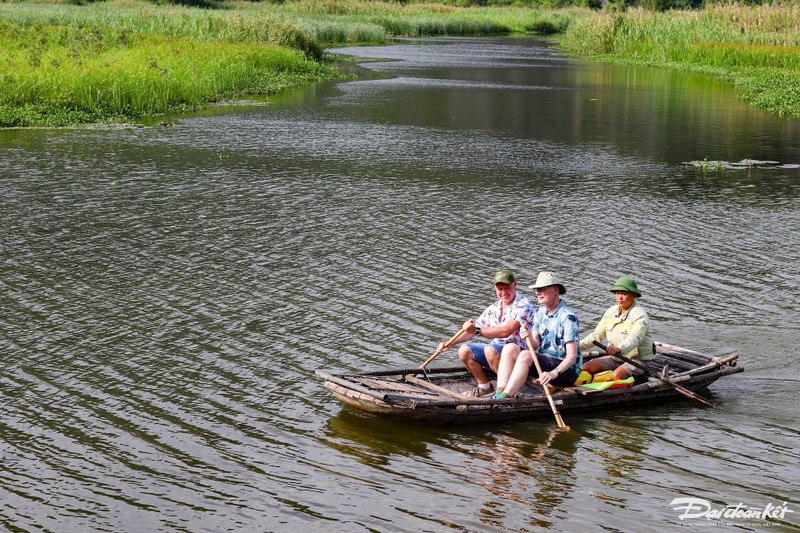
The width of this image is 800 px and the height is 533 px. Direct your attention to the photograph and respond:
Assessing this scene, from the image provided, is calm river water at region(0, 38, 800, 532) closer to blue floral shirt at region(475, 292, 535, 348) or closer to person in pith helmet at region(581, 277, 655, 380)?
person in pith helmet at region(581, 277, 655, 380)

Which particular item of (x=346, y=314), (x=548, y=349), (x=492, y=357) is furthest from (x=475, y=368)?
(x=346, y=314)

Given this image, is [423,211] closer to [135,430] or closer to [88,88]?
[135,430]

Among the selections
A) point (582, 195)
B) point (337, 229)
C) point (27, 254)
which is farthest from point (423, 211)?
point (27, 254)

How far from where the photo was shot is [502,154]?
2681 centimetres

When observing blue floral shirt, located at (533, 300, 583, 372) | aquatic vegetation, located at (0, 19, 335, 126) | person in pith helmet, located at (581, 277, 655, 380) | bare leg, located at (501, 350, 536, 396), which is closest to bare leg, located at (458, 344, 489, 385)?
bare leg, located at (501, 350, 536, 396)

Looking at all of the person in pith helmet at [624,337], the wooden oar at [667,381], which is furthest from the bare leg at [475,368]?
the wooden oar at [667,381]

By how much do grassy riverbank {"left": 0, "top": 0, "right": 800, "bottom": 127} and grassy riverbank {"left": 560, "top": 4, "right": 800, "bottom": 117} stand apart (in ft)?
0.25

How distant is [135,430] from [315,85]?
34924 mm

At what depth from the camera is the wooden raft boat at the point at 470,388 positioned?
952 centimetres

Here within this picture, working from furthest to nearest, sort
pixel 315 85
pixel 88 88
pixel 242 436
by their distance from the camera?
pixel 315 85 → pixel 88 88 → pixel 242 436

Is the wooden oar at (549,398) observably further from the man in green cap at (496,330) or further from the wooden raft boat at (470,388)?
the man in green cap at (496,330)

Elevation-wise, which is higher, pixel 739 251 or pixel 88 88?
pixel 88 88

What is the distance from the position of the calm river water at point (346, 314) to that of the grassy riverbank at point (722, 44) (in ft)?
41.6

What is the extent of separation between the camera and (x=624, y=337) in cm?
1067
